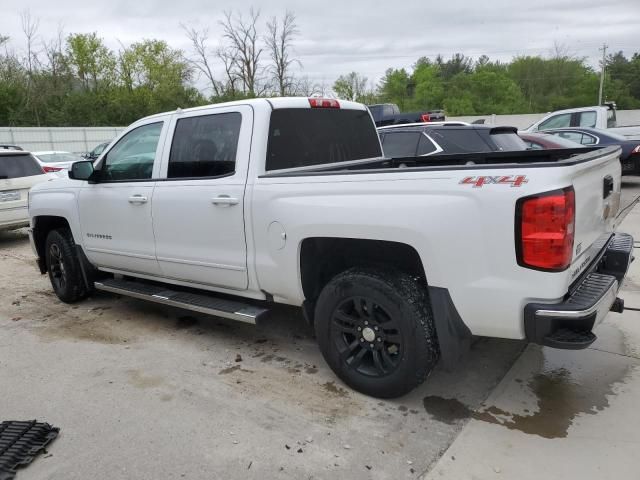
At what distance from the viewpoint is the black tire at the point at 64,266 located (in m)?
5.51

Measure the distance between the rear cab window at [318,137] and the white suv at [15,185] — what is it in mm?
7017

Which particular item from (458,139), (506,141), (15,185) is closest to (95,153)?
(15,185)

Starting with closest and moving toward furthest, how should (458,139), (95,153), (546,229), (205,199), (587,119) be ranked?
(546,229), (205,199), (458,139), (587,119), (95,153)

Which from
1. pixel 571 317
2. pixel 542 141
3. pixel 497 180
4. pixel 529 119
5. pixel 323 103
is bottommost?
pixel 529 119

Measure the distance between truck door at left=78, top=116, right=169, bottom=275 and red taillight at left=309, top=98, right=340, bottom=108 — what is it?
1.31 m

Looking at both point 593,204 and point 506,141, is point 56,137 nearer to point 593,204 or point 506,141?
point 506,141

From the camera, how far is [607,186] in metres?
3.40

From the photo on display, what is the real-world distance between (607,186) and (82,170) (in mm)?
4394

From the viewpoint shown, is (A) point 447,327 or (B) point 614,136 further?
(B) point 614,136

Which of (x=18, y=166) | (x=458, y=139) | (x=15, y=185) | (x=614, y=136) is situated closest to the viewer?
(x=458, y=139)

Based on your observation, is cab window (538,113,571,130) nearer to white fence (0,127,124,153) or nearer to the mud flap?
the mud flap

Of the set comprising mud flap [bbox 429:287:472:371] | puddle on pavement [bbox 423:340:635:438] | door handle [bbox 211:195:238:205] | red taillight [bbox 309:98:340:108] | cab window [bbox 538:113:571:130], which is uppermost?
red taillight [bbox 309:98:340:108]

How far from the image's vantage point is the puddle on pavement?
10.2 feet

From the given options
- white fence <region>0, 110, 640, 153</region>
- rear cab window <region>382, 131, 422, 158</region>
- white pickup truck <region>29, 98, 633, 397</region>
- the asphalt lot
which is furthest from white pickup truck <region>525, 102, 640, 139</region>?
white fence <region>0, 110, 640, 153</region>
